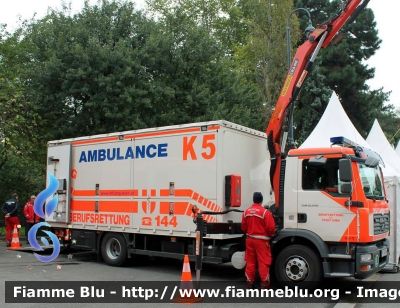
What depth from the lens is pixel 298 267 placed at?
26.1 ft

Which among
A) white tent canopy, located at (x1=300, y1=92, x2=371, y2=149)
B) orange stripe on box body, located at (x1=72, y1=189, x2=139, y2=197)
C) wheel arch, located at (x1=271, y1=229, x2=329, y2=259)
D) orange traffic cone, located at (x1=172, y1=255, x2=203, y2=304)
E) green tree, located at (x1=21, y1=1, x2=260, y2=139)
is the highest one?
green tree, located at (x1=21, y1=1, x2=260, y2=139)

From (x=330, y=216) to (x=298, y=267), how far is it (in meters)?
1.06

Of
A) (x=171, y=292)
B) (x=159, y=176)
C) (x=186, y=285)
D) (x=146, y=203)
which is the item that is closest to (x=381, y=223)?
(x=186, y=285)

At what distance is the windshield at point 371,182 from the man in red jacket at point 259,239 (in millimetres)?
1705

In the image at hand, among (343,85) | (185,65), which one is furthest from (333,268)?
(343,85)

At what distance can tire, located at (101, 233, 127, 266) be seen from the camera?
10.6 m

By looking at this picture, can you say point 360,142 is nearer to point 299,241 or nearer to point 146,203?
point 299,241

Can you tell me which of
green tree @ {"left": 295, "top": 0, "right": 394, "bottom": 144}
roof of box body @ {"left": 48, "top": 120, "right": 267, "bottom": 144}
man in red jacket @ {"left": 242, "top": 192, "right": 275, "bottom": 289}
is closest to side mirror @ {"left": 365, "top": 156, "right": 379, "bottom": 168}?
man in red jacket @ {"left": 242, "top": 192, "right": 275, "bottom": 289}

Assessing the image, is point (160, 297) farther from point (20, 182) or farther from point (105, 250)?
point (20, 182)

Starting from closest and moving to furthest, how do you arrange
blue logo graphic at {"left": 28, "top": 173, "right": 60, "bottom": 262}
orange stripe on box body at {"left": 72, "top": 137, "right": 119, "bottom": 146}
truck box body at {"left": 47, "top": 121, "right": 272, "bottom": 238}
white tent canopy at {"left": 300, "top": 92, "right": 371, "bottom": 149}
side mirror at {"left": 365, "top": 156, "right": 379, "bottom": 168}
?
side mirror at {"left": 365, "top": 156, "right": 379, "bottom": 168}
truck box body at {"left": 47, "top": 121, "right": 272, "bottom": 238}
blue logo graphic at {"left": 28, "top": 173, "right": 60, "bottom": 262}
orange stripe on box body at {"left": 72, "top": 137, "right": 119, "bottom": 146}
white tent canopy at {"left": 300, "top": 92, "right": 371, "bottom": 149}

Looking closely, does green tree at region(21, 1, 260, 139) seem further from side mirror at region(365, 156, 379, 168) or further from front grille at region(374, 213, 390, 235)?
front grille at region(374, 213, 390, 235)

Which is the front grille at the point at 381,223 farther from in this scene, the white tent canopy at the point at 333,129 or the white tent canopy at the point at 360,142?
the white tent canopy at the point at 333,129

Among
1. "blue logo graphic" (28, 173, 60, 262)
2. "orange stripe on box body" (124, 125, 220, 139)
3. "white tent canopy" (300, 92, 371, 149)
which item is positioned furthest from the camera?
"white tent canopy" (300, 92, 371, 149)

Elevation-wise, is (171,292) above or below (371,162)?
below
